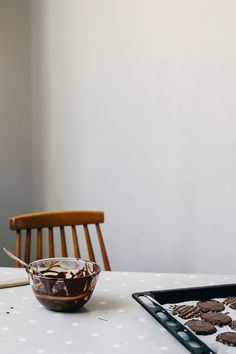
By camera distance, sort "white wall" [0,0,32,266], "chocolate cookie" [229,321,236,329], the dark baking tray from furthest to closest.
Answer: "white wall" [0,0,32,266] < "chocolate cookie" [229,321,236,329] < the dark baking tray

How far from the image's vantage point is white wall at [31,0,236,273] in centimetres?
206

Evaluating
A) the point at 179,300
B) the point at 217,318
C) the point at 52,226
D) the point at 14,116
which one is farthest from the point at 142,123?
the point at 217,318

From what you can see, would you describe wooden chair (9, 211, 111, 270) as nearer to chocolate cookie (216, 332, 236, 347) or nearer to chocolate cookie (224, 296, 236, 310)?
chocolate cookie (224, 296, 236, 310)

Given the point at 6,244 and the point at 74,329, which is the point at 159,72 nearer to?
the point at 6,244

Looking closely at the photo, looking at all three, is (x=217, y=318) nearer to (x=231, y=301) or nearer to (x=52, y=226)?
(x=231, y=301)

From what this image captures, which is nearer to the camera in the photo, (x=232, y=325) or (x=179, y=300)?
(x=232, y=325)

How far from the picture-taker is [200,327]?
3.26 feet

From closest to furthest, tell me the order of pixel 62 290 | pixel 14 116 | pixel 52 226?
pixel 62 290 < pixel 52 226 < pixel 14 116

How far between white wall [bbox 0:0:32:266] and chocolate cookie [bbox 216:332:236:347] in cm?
164

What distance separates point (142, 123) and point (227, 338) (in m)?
1.40

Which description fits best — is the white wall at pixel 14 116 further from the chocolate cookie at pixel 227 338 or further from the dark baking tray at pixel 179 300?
the chocolate cookie at pixel 227 338

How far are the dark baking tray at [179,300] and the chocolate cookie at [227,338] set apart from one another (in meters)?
0.06

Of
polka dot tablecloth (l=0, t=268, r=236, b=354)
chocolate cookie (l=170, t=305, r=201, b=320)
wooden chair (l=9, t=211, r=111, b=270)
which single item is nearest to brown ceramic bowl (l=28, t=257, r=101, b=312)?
polka dot tablecloth (l=0, t=268, r=236, b=354)

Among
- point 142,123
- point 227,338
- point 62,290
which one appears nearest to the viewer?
point 227,338
